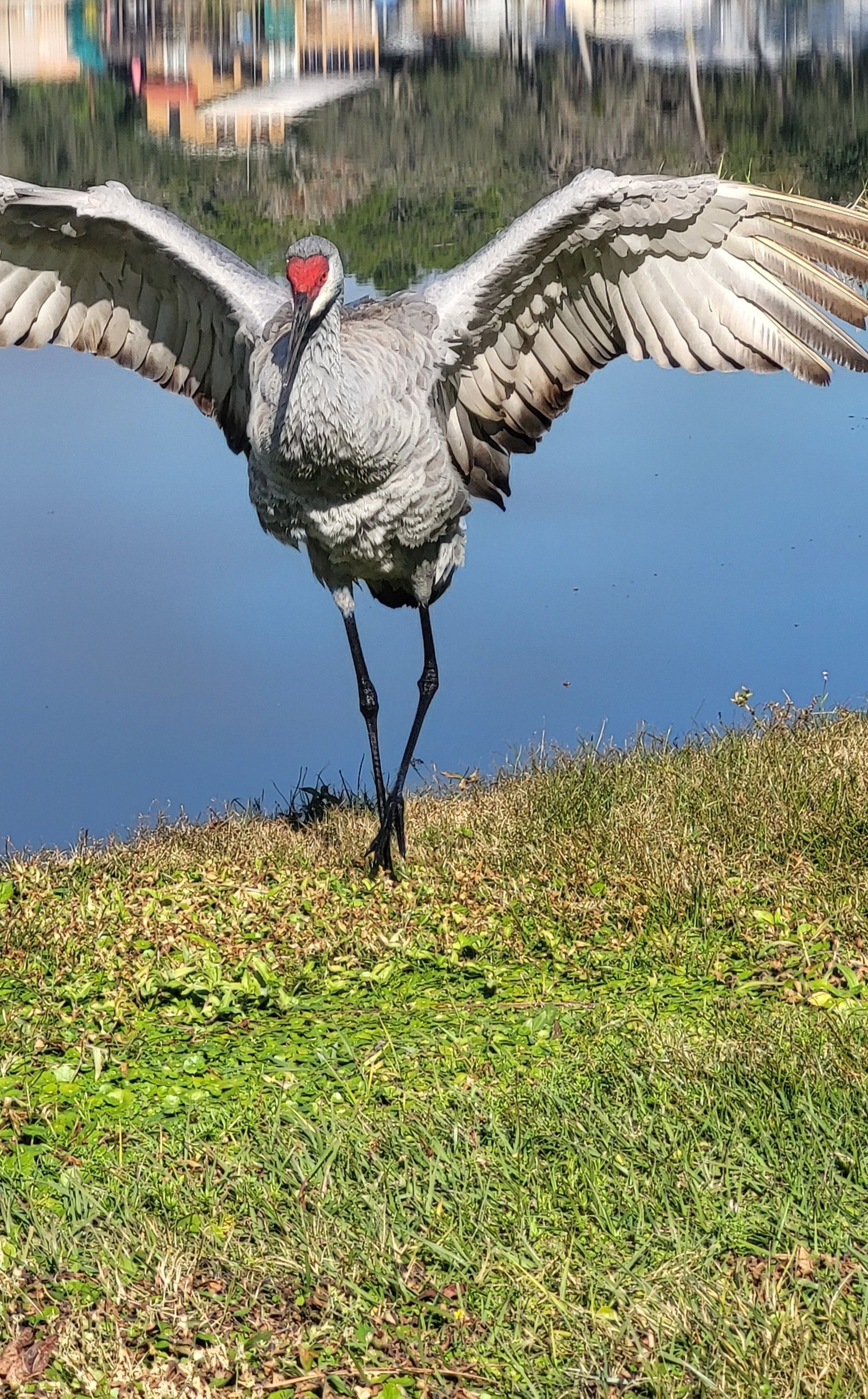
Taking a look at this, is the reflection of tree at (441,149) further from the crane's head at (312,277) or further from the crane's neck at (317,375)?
the crane's neck at (317,375)

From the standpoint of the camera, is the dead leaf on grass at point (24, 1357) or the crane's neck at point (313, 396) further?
the crane's neck at point (313, 396)

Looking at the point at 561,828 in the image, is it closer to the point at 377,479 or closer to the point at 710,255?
the point at 377,479

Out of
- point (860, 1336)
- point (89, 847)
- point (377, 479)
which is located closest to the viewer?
point (860, 1336)

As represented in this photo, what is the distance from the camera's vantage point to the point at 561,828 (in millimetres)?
5477

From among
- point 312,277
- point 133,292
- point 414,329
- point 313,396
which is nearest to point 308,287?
point 312,277

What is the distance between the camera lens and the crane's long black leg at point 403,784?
17.9 ft

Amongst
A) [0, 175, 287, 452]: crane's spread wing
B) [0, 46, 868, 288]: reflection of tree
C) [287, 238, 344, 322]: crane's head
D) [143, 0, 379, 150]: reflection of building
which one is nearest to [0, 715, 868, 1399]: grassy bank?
[0, 175, 287, 452]: crane's spread wing

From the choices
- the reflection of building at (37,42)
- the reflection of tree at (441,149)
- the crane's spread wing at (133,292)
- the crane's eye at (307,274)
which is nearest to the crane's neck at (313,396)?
the crane's eye at (307,274)

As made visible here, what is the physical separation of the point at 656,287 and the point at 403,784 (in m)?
1.85

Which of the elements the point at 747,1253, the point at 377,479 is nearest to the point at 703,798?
the point at 377,479

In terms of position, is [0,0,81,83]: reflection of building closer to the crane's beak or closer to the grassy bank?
the crane's beak

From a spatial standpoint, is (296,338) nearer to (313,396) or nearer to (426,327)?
(313,396)

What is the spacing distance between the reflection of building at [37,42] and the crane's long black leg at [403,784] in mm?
21215

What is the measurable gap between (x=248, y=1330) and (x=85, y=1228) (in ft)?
1.66
